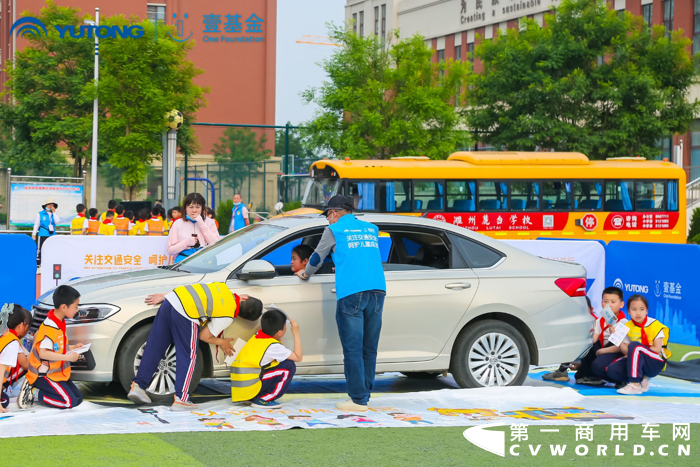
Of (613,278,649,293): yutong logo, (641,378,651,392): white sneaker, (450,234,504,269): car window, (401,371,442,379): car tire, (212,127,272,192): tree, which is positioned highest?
(212,127,272,192): tree

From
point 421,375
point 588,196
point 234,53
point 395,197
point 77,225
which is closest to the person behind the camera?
point 421,375

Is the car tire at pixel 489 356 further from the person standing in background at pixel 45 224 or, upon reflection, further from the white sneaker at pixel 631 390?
the person standing in background at pixel 45 224

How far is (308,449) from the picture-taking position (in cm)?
598

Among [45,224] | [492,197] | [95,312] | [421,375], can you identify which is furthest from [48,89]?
[95,312]

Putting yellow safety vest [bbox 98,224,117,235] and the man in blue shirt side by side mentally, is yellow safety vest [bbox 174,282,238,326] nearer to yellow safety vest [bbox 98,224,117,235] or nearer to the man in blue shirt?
the man in blue shirt

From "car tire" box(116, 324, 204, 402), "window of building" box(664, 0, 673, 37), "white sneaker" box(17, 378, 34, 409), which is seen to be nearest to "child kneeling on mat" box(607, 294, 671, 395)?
"car tire" box(116, 324, 204, 402)

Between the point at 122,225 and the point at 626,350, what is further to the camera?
the point at 122,225

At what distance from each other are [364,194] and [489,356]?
1618cm

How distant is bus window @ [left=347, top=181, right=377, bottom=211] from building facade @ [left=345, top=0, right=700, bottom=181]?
1696 centimetres

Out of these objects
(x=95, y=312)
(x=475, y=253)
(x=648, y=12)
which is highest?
(x=648, y=12)

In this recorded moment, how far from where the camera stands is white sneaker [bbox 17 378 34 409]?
23.4ft

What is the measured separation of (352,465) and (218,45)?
213 feet

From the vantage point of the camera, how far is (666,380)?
9.48 meters

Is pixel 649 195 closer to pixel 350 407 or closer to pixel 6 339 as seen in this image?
pixel 350 407
